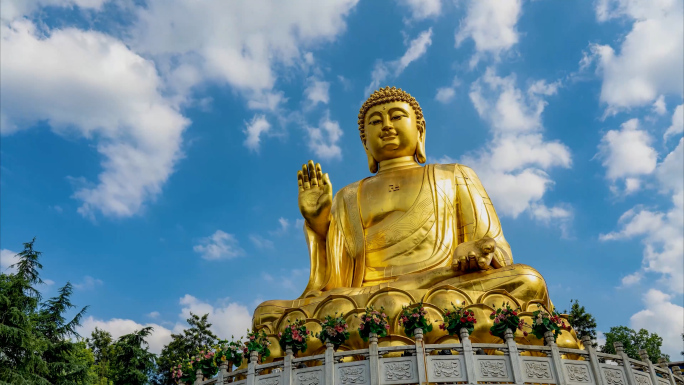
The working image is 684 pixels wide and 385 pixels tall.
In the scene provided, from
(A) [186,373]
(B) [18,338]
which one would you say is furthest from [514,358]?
(B) [18,338]

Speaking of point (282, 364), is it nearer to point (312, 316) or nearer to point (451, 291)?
point (312, 316)

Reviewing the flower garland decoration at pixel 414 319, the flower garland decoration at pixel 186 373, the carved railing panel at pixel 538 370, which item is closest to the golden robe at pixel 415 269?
the flower garland decoration at pixel 414 319

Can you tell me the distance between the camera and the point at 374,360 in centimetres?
530

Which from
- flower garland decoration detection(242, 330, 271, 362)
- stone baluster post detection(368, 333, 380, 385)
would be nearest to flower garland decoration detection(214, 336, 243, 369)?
flower garland decoration detection(242, 330, 271, 362)

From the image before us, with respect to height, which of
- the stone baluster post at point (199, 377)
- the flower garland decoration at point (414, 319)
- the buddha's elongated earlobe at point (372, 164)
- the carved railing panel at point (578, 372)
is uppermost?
the buddha's elongated earlobe at point (372, 164)

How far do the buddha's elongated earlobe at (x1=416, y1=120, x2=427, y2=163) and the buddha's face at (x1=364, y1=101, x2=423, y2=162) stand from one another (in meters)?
0.25

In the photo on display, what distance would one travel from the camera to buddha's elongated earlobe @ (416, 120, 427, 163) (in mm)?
11289

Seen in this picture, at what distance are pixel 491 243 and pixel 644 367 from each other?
89.8 inches

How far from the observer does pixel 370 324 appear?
5770 millimetres

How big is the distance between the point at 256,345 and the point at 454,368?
7.10ft

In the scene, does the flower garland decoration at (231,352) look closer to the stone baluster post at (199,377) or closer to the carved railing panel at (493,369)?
the stone baluster post at (199,377)

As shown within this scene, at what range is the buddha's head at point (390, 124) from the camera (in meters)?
10.8

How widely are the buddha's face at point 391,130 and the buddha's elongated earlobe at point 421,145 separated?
255mm

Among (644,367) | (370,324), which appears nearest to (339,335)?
(370,324)
